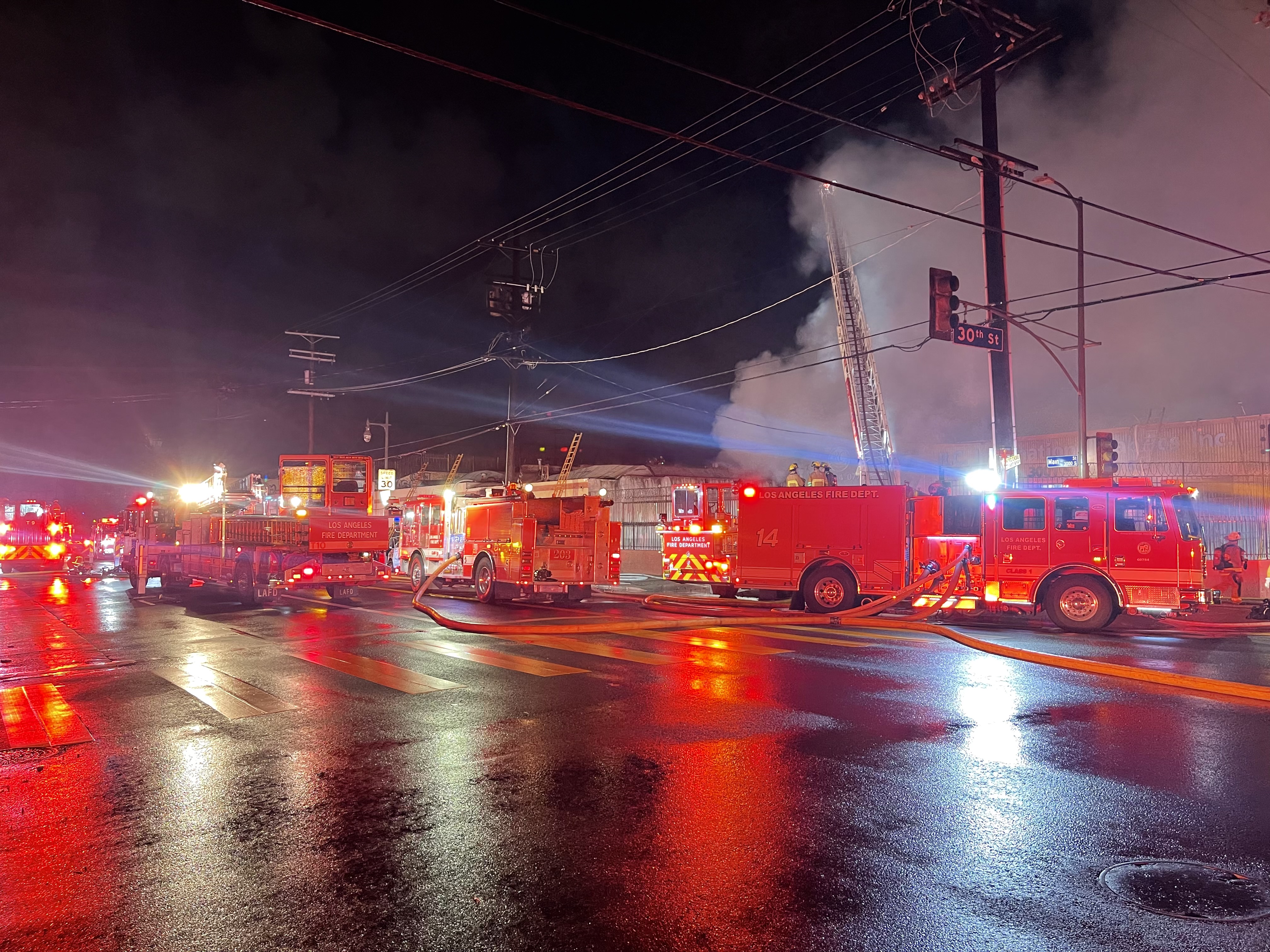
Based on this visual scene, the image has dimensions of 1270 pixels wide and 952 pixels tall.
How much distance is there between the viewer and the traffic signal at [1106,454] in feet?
57.4

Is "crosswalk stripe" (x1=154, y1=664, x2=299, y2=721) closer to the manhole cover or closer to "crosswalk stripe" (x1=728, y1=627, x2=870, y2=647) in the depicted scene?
the manhole cover

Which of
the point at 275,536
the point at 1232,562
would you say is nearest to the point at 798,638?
the point at 1232,562

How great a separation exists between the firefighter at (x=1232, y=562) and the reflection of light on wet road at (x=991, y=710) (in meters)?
11.0

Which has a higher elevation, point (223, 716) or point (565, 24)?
point (565, 24)

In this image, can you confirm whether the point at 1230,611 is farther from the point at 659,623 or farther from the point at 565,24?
the point at 565,24

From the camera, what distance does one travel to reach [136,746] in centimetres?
624

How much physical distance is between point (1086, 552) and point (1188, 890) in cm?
1077

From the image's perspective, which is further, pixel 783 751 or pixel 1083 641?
pixel 1083 641

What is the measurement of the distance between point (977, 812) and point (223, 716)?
5.91 m

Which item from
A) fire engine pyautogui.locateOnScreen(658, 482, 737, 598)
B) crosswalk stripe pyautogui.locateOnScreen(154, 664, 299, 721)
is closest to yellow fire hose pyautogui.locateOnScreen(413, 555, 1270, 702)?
fire engine pyautogui.locateOnScreen(658, 482, 737, 598)

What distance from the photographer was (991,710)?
7.30 meters

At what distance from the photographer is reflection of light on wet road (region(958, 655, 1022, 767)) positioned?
5.93 meters

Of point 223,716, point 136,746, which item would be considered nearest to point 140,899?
point 136,746

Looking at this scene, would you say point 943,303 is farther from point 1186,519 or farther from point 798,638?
point 798,638
